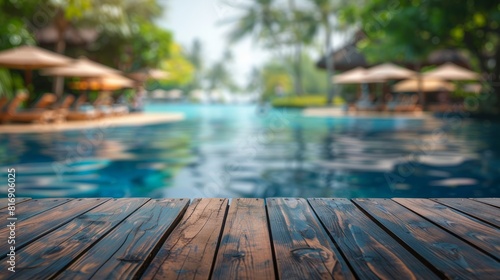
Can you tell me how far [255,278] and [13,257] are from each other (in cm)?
94

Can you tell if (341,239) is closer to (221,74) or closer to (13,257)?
(13,257)

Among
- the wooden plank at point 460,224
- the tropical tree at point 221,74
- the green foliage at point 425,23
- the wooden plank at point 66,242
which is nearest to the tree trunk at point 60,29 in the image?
the green foliage at point 425,23

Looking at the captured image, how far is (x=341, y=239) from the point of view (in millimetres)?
1948

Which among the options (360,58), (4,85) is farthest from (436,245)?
(360,58)

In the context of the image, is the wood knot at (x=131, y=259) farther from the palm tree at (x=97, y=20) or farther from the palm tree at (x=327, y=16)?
the palm tree at (x=327, y=16)

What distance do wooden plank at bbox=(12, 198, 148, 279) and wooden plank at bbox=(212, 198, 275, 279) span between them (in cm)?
56

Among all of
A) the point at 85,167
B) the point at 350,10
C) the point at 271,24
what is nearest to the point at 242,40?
the point at 271,24

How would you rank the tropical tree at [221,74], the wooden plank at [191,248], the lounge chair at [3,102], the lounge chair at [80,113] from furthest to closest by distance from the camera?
the tropical tree at [221,74] → the lounge chair at [80,113] → the lounge chair at [3,102] → the wooden plank at [191,248]

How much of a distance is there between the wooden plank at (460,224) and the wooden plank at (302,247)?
23.7 inches

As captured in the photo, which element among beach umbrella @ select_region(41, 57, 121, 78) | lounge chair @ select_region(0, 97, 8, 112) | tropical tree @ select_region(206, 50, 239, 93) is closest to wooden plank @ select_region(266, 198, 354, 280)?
lounge chair @ select_region(0, 97, 8, 112)

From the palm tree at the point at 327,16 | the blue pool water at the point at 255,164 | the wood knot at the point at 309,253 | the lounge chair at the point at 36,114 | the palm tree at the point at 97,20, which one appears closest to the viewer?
the wood knot at the point at 309,253

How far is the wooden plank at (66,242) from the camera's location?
162cm

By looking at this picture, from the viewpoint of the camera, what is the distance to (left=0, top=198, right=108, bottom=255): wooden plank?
1965mm

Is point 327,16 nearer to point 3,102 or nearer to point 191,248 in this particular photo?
point 3,102
